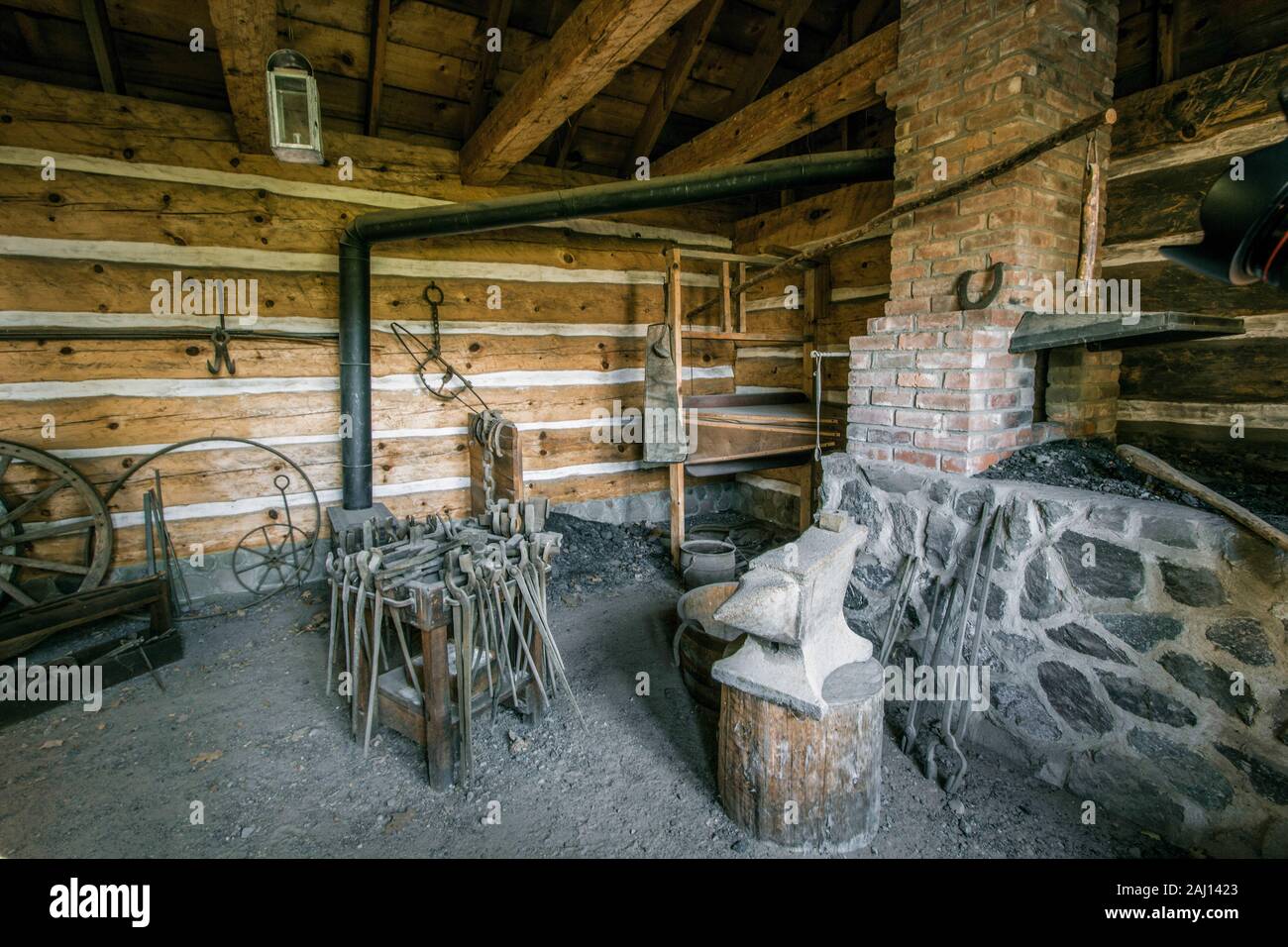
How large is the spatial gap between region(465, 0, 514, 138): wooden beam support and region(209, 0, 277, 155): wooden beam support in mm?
1367

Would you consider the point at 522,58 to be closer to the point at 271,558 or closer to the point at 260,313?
the point at 260,313

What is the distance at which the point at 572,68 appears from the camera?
9.71ft

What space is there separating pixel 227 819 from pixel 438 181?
14.0ft

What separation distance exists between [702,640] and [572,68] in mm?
2804

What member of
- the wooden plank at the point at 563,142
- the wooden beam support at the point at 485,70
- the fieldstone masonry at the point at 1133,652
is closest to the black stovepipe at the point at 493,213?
the wooden beam support at the point at 485,70

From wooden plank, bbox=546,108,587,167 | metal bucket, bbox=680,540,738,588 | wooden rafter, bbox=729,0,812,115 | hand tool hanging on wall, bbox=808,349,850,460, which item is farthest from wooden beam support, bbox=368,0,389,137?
metal bucket, bbox=680,540,738,588

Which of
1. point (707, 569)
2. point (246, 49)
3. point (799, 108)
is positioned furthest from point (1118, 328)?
point (246, 49)

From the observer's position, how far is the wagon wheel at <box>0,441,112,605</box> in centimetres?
350

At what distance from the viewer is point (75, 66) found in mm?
3658

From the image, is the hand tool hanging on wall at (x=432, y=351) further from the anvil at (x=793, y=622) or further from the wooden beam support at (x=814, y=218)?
the anvil at (x=793, y=622)

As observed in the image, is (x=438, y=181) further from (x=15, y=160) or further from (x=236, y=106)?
(x=15, y=160)

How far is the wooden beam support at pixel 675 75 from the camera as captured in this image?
4.15 meters

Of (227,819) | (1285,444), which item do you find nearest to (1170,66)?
(1285,444)

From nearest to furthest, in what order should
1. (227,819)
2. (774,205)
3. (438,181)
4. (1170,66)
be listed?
(227,819), (1170,66), (438,181), (774,205)
